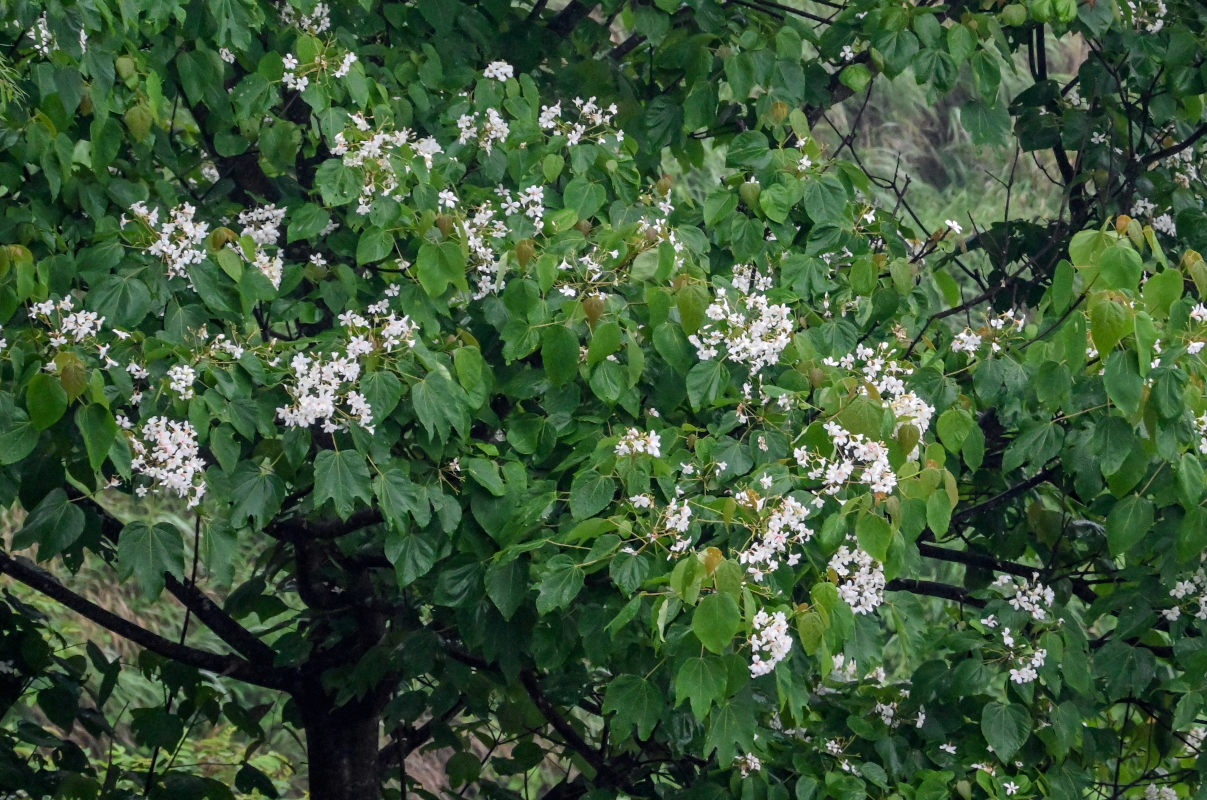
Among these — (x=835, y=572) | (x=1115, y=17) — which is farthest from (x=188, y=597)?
(x=1115, y=17)

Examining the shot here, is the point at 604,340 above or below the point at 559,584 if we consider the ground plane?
above

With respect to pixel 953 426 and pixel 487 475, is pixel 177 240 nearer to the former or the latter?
pixel 487 475

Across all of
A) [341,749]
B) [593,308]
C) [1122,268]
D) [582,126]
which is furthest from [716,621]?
[341,749]

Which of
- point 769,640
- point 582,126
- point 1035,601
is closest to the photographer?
point 769,640

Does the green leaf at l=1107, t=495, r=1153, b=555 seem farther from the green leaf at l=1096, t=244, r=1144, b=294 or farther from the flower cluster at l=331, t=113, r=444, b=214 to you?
the flower cluster at l=331, t=113, r=444, b=214

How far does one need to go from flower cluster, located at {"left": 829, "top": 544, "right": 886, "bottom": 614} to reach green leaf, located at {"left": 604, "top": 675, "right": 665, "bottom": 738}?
0.41 meters

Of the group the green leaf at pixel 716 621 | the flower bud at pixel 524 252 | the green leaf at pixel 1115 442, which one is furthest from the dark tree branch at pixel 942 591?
the green leaf at pixel 716 621

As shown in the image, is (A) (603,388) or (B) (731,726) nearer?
(B) (731,726)

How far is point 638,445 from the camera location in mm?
2725

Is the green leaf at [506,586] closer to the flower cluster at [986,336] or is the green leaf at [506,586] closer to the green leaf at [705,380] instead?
the green leaf at [705,380]

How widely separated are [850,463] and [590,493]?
0.48 meters

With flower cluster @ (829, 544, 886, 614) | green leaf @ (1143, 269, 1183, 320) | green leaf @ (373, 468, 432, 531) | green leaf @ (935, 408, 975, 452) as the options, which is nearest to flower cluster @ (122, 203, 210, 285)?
green leaf @ (373, 468, 432, 531)

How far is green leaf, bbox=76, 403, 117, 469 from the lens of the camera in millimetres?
2559

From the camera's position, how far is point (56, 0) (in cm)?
284
